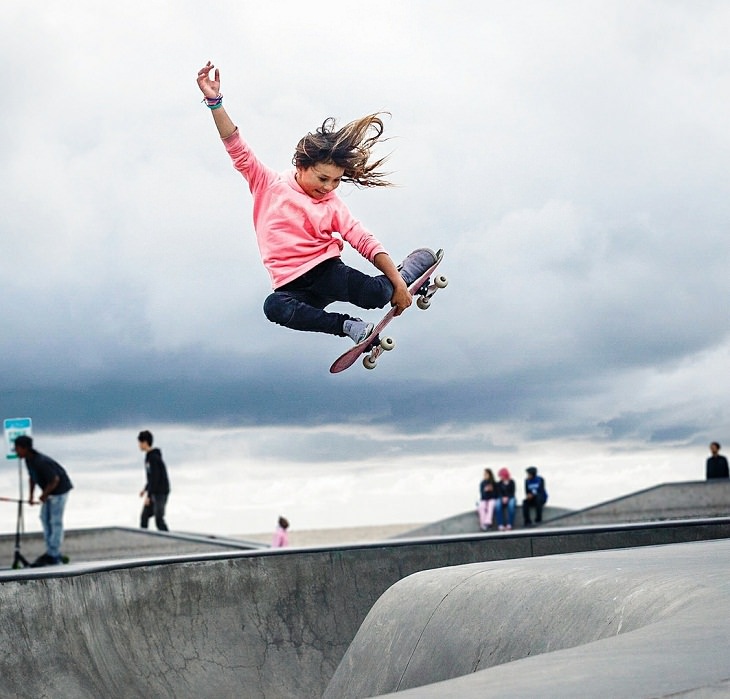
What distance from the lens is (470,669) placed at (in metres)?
4.54

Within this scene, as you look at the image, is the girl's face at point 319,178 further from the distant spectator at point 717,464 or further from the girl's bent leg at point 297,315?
the distant spectator at point 717,464

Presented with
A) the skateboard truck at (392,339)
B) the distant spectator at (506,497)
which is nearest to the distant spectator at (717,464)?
the distant spectator at (506,497)

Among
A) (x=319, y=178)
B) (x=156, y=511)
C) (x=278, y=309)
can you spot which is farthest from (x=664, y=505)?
(x=278, y=309)

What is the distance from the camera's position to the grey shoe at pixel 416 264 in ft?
27.0

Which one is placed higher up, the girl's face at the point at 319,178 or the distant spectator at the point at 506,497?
the girl's face at the point at 319,178

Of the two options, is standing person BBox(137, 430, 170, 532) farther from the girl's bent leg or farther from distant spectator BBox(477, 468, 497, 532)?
the girl's bent leg

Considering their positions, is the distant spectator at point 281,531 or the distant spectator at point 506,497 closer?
the distant spectator at point 281,531

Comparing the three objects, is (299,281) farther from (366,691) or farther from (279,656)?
(366,691)

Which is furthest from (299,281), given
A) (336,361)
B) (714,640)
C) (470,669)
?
(714,640)

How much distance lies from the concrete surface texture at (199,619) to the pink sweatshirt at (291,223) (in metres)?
2.25

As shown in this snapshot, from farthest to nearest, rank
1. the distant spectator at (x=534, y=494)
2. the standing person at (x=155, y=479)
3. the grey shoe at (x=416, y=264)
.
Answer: the distant spectator at (x=534, y=494)
the standing person at (x=155, y=479)
the grey shoe at (x=416, y=264)

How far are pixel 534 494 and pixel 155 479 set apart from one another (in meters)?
9.57

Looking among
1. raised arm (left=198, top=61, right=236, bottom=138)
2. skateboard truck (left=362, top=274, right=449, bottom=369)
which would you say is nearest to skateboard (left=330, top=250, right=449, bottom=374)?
skateboard truck (left=362, top=274, right=449, bottom=369)

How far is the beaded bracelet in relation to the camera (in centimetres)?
792
